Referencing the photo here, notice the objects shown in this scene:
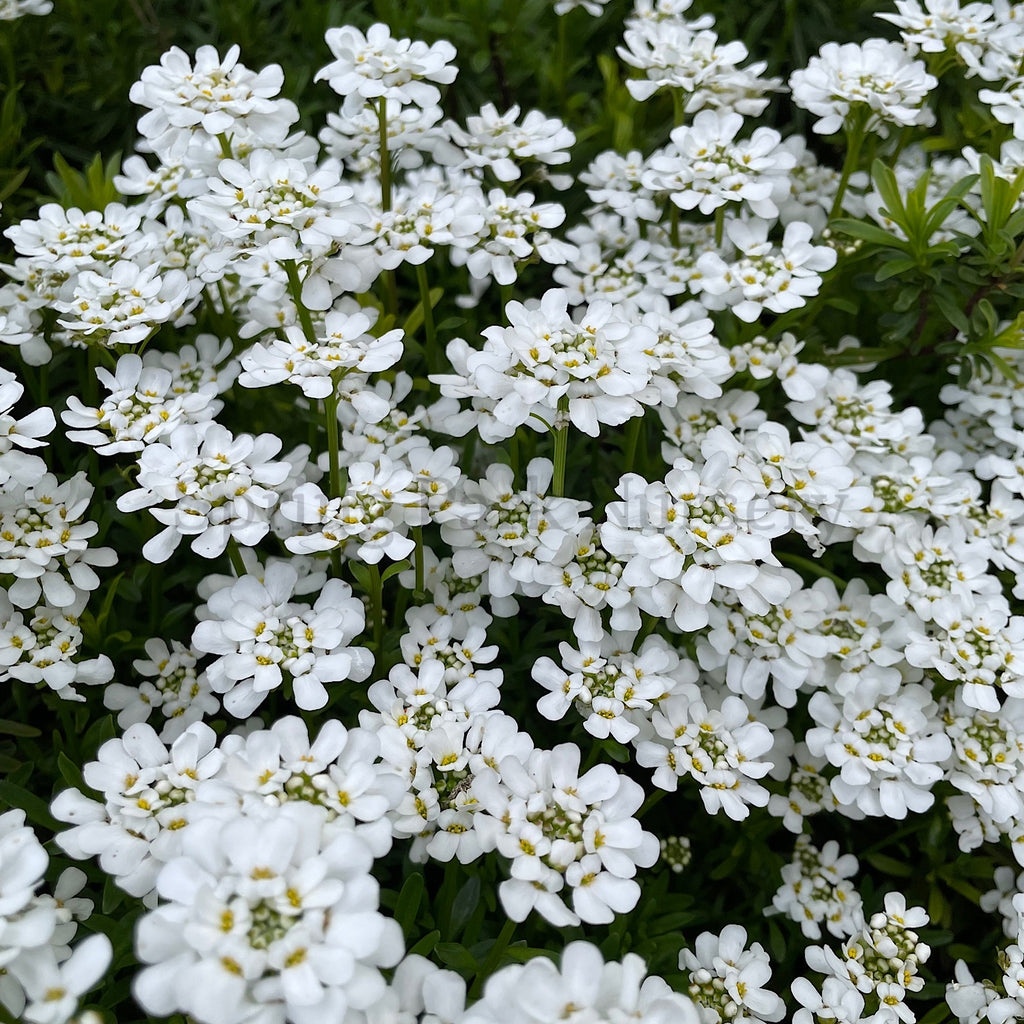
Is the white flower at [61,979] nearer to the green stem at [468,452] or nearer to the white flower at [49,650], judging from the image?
the white flower at [49,650]

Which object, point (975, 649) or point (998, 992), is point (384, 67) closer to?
point (975, 649)

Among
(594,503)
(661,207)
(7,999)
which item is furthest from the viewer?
(661,207)

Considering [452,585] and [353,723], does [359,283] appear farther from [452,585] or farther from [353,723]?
[353,723]

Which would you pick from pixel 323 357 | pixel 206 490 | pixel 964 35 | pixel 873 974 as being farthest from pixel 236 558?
pixel 964 35

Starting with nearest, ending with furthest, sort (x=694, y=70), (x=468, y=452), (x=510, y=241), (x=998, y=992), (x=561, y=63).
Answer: (x=998, y=992) → (x=510, y=241) → (x=468, y=452) → (x=694, y=70) → (x=561, y=63)

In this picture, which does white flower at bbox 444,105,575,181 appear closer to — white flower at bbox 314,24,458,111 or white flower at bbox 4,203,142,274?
white flower at bbox 314,24,458,111

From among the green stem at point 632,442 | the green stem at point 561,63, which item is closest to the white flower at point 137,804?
the green stem at point 632,442

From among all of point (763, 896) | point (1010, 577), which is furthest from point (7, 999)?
point (1010, 577)
